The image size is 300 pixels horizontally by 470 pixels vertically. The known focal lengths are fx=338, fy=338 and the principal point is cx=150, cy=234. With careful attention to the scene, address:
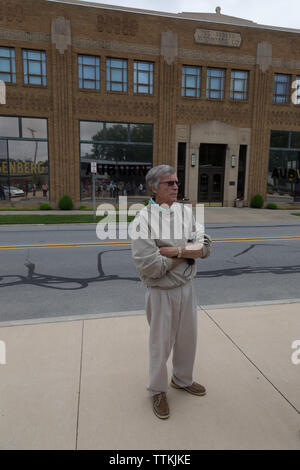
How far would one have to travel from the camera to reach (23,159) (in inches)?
832

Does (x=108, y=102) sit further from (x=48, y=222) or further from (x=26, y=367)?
(x=26, y=367)

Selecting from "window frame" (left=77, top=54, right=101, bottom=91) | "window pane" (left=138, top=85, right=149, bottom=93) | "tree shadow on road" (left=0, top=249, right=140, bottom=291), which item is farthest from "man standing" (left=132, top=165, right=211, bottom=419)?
"window pane" (left=138, top=85, right=149, bottom=93)

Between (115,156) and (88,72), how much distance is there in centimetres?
528

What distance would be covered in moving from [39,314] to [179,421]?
2.84 meters

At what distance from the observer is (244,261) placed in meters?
8.12

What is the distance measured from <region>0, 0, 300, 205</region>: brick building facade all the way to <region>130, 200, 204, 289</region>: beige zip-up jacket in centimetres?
1974

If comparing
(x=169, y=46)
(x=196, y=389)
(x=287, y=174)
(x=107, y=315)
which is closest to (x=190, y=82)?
(x=169, y=46)

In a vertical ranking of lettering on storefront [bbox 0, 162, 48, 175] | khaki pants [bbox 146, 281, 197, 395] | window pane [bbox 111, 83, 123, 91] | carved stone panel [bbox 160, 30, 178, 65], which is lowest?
khaki pants [bbox 146, 281, 197, 395]

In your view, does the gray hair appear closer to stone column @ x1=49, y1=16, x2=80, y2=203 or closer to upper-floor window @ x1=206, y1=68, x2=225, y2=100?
stone column @ x1=49, y1=16, x2=80, y2=203

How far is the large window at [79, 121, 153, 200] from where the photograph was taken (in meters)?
21.7

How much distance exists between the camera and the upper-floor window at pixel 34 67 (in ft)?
65.9

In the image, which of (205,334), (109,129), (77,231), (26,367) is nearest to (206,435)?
(205,334)

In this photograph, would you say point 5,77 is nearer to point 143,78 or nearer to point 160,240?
point 143,78

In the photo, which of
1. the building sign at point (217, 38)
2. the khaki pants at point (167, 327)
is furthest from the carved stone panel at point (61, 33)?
the khaki pants at point (167, 327)
